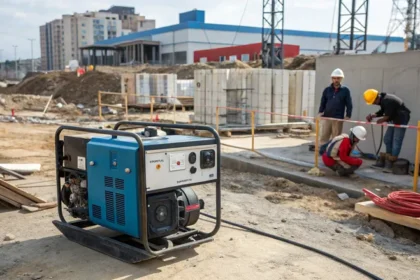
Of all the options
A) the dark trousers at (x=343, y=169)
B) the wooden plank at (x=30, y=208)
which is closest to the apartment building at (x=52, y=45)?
the dark trousers at (x=343, y=169)

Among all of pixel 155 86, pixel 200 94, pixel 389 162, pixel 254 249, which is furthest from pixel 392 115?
pixel 155 86

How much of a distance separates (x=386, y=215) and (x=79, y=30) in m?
122

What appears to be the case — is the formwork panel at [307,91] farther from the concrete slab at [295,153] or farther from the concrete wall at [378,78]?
the concrete wall at [378,78]

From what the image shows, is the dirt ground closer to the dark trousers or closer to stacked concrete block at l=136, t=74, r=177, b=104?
the dark trousers

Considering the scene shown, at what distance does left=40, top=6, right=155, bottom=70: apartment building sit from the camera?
11962 centimetres

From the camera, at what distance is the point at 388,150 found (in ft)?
29.1

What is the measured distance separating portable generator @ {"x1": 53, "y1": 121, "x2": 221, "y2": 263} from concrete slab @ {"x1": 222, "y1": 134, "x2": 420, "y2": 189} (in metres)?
4.53

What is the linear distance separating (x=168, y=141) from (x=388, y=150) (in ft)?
19.3

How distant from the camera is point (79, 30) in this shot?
119m

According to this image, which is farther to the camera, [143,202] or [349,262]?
[349,262]

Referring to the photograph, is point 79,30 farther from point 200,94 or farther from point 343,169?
point 343,169

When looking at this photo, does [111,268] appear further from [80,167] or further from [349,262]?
[349,262]

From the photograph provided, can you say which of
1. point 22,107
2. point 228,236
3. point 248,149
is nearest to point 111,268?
point 228,236

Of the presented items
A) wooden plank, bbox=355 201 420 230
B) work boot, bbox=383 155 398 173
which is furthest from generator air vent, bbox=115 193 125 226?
work boot, bbox=383 155 398 173
